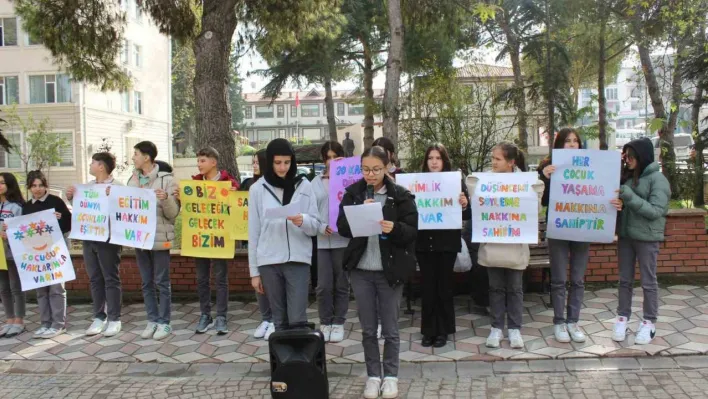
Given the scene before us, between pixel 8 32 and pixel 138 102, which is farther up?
pixel 8 32

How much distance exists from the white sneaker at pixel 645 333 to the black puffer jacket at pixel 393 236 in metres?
2.41

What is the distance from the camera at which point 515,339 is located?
5.60 meters

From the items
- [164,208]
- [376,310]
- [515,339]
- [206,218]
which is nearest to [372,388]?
[376,310]

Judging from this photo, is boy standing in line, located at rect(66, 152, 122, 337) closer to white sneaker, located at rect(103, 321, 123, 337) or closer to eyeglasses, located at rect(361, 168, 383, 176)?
white sneaker, located at rect(103, 321, 123, 337)

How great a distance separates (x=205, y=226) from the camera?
21.7 ft

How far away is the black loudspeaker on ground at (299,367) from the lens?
439cm

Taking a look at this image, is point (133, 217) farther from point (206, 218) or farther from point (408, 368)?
point (408, 368)

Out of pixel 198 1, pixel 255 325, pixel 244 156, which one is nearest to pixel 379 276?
pixel 255 325

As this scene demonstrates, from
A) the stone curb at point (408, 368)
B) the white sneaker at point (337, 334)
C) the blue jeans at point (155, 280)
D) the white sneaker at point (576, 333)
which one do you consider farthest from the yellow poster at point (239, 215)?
the white sneaker at point (576, 333)

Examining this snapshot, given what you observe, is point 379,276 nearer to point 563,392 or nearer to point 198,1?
point 563,392

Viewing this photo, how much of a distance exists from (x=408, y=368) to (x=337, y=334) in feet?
3.36

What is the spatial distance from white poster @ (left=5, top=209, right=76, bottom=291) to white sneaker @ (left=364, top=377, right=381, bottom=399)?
150 inches

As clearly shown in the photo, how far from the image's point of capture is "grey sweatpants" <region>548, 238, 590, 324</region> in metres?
5.75

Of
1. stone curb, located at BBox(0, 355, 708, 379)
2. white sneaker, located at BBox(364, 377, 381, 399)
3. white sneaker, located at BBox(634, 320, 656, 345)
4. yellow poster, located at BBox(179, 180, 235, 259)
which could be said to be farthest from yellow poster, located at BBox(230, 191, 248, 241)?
white sneaker, located at BBox(634, 320, 656, 345)
